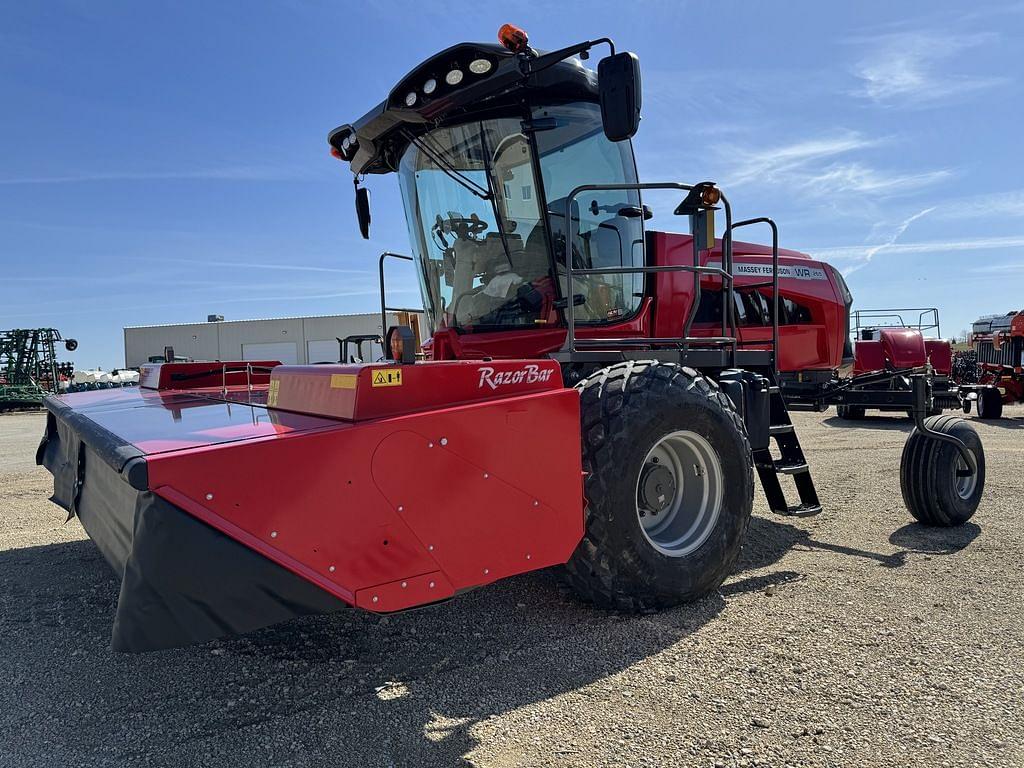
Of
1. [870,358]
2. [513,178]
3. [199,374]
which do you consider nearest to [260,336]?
[870,358]

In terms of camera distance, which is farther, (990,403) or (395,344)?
(990,403)

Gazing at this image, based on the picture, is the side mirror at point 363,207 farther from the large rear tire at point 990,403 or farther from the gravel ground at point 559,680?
the large rear tire at point 990,403

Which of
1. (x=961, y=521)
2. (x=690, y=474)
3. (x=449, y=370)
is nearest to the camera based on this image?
(x=449, y=370)

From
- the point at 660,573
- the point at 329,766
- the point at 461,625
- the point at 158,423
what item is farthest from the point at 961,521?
the point at 158,423

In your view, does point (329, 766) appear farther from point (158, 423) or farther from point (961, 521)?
point (961, 521)

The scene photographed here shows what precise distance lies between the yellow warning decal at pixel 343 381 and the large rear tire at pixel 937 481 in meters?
4.26

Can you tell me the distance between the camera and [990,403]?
50.3 ft

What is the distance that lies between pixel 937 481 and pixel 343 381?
4.34m

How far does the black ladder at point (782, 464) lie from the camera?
14.9 feet

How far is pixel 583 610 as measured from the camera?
3465mm

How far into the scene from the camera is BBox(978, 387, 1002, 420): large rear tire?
15.2m

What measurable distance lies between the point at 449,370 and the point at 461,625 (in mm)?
1317

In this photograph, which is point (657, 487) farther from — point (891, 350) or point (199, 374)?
point (891, 350)

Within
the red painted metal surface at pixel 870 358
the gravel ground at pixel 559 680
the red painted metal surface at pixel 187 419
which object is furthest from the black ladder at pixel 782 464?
the red painted metal surface at pixel 870 358
